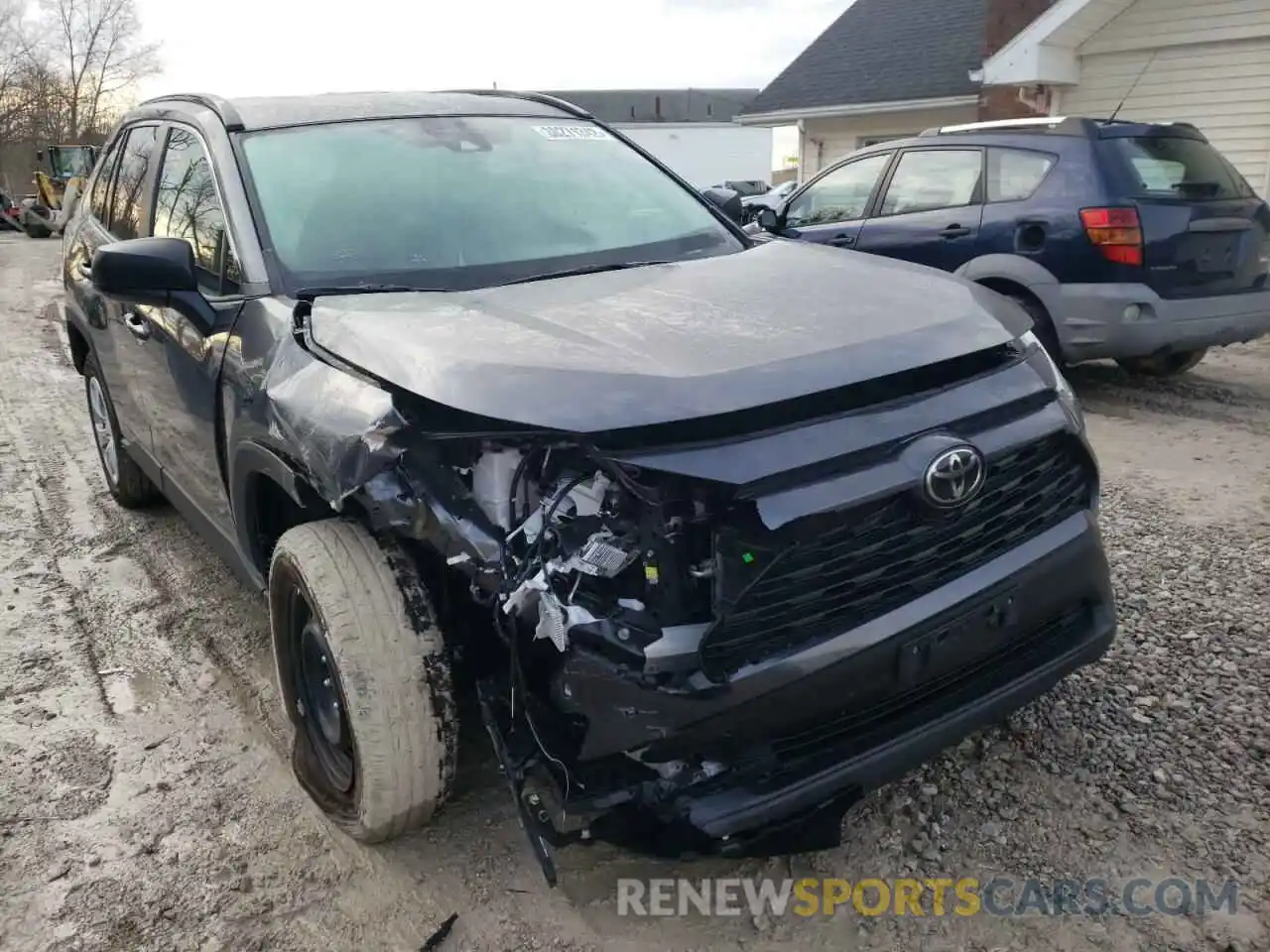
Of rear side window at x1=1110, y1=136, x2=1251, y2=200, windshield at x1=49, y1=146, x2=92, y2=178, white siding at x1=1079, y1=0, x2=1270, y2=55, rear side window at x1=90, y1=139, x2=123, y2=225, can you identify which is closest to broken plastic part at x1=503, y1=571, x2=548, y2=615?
rear side window at x1=90, y1=139, x2=123, y2=225

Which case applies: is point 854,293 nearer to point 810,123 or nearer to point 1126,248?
point 1126,248

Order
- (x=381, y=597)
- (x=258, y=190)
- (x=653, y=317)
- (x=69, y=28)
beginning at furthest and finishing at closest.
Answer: (x=69, y=28) → (x=258, y=190) → (x=653, y=317) → (x=381, y=597)

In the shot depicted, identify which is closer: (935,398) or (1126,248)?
(935,398)

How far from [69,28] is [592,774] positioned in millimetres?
59033

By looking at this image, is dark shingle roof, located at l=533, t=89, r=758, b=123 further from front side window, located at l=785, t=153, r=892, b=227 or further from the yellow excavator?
front side window, located at l=785, t=153, r=892, b=227

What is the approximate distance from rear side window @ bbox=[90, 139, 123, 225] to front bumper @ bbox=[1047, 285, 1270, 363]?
17.3 ft

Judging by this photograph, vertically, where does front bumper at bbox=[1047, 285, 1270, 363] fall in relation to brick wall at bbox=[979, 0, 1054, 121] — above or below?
below

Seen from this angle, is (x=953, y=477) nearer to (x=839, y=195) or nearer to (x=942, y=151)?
(x=942, y=151)

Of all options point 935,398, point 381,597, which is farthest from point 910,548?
point 381,597

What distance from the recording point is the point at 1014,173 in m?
6.52

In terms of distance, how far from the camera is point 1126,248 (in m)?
5.95

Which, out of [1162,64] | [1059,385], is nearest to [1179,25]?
[1162,64]

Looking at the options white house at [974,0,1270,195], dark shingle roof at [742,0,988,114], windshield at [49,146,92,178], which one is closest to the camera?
white house at [974,0,1270,195]

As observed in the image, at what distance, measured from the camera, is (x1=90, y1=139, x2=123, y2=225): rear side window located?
4.57 m
